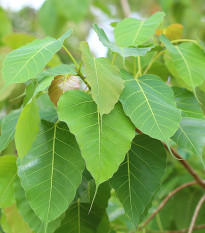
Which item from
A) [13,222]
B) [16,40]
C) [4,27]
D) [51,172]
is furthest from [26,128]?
[4,27]

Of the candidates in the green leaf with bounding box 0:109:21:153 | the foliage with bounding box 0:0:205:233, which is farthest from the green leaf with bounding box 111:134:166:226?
the green leaf with bounding box 0:109:21:153

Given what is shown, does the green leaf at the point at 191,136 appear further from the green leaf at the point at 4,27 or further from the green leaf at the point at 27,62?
the green leaf at the point at 4,27

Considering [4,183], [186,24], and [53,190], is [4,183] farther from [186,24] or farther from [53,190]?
[186,24]

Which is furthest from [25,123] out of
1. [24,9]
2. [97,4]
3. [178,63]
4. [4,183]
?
[24,9]

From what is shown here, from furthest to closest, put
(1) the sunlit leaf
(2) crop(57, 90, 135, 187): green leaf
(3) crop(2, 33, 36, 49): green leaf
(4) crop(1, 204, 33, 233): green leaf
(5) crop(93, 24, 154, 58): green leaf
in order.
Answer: (3) crop(2, 33, 36, 49): green leaf < (1) the sunlit leaf < (4) crop(1, 204, 33, 233): green leaf < (5) crop(93, 24, 154, 58): green leaf < (2) crop(57, 90, 135, 187): green leaf

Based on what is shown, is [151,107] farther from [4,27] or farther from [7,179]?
[4,27]

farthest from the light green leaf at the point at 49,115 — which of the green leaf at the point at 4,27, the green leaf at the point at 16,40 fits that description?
the green leaf at the point at 4,27

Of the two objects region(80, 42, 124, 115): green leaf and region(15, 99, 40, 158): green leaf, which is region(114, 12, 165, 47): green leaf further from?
region(15, 99, 40, 158): green leaf
